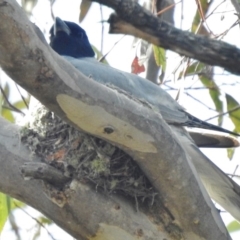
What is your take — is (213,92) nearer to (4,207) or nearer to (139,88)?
(139,88)

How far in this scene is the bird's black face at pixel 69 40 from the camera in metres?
3.40

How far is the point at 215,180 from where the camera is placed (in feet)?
8.06

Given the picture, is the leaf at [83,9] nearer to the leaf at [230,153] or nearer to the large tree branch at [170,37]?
the leaf at [230,153]

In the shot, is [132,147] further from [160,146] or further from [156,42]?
[156,42]

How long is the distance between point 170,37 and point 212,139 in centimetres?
141

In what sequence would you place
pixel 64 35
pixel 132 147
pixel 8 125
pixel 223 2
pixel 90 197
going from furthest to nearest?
pixel 64 35
pixel 223 2
pixel 8 125
pixel 90 197
pixel 132 147

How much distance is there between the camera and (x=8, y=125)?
2371mm

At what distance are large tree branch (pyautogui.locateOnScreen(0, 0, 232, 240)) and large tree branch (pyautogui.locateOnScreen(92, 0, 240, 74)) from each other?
0.38m

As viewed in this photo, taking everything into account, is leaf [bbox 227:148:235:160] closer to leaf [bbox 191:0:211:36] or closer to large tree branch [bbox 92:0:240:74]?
leaf [bbox 191:0:211:36]

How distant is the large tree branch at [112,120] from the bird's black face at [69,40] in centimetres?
134

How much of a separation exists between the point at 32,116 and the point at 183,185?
641 millimetres

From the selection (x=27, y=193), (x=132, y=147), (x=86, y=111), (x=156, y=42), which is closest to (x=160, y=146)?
(x=132, y=147)

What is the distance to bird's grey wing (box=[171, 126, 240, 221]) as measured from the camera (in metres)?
2.41

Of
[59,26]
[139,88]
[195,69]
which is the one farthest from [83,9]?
[139,88]
